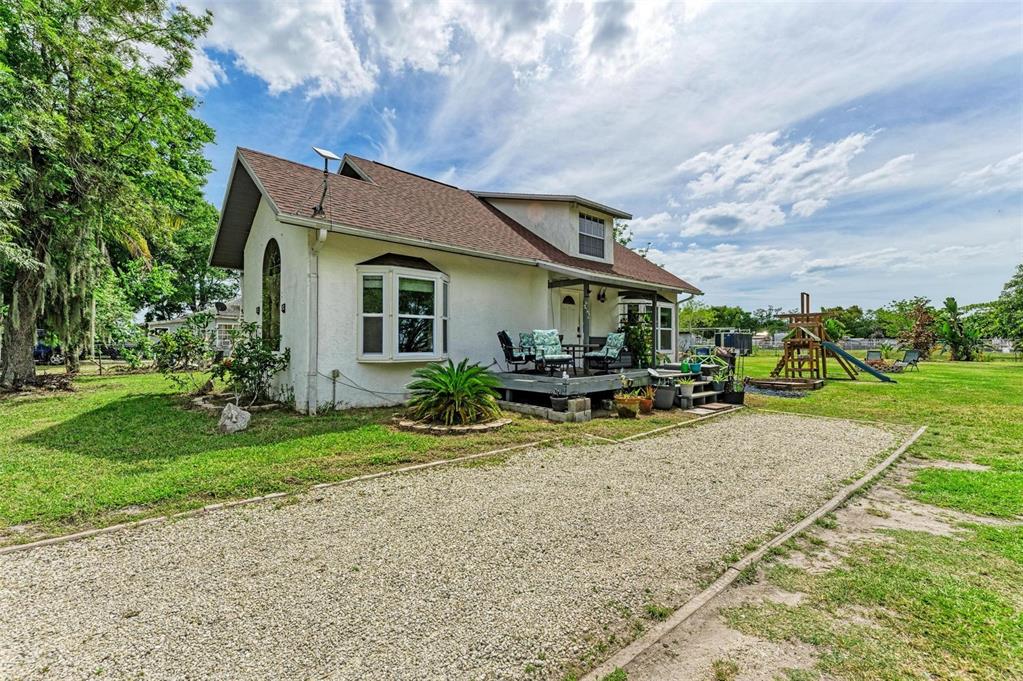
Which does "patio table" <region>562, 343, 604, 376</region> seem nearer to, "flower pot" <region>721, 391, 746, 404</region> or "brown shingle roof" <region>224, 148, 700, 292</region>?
"brown shingle roof" <region>224, 148, 700, 292</region>

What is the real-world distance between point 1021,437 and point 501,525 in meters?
9.29

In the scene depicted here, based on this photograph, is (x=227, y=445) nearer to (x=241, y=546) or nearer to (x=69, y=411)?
(x=241, y=546)

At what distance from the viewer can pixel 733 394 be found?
11203 mm

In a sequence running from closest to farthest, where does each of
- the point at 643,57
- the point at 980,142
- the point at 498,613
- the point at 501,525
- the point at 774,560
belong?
1. the point at 498,613
2. the point at 774,560
3. the point at 501,525
4. the point at 643,57
5. the point at 980,142

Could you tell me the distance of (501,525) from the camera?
12.6 feet

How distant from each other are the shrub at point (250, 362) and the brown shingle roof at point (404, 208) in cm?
296

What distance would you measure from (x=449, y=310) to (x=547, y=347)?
2.52 metres

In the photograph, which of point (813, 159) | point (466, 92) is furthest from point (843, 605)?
point (813, 159)

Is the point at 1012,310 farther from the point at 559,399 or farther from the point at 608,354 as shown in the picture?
the point at 559,399

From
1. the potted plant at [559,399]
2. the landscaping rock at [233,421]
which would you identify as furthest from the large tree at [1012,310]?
the landscaping rock at [233,421]

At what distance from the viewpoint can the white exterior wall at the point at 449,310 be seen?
8.82 m

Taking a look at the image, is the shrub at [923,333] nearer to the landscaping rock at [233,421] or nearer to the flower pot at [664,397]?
the flower pot at [664,397]

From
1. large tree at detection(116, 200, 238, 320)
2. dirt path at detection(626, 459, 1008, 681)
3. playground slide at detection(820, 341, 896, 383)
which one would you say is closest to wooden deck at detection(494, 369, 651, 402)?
dirt path at detection(626, 459, 1008, 681)

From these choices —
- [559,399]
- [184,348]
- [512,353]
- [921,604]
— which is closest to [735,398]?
[559,399]
